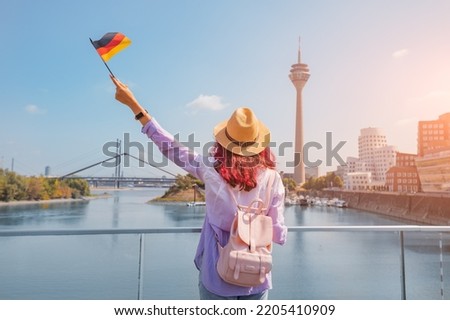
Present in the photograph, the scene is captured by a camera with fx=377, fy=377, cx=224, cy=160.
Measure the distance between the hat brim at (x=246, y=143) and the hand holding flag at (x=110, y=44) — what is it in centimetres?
53

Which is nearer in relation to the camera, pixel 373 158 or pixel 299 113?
pixel 373 158

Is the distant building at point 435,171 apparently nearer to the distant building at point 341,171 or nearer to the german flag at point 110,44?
the distant building at point 341,171

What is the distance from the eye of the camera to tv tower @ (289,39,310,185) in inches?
2197

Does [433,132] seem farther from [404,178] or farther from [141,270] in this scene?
[141,270]

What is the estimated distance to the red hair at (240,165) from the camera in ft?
3.18

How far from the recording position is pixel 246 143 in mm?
1018

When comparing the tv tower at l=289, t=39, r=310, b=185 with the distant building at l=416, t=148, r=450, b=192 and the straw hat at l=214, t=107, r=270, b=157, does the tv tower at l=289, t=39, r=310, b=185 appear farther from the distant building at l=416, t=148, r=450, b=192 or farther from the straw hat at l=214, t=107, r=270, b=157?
the straw hat at l=214, t=107, r=270, b=157

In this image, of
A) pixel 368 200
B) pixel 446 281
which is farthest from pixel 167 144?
pixel 368 200

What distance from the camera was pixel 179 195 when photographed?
4100 centimetres

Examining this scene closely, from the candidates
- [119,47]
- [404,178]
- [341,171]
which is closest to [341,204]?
[404,178]

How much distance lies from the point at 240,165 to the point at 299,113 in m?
58.3

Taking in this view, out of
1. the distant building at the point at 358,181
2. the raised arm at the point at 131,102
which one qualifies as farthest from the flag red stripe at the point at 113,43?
the distant building at the point at 358,181

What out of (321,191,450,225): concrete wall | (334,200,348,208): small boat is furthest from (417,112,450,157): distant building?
(334,200,348,208): small boat
